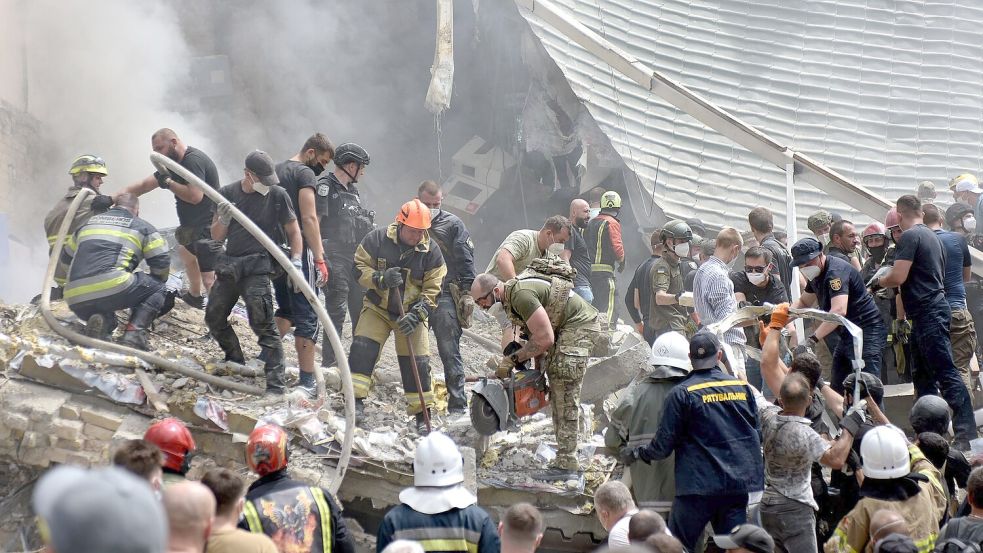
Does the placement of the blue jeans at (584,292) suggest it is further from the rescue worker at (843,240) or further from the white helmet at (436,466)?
the white helmet at (436,466)

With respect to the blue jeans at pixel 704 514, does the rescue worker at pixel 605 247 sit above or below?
above

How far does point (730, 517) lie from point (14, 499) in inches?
185

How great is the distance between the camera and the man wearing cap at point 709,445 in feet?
18.3

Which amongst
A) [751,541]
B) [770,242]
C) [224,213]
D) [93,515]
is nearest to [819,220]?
[770,242]

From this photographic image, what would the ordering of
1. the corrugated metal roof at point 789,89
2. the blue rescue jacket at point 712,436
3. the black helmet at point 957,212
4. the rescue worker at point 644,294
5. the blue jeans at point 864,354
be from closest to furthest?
the blue rescue jacket at point 712,436 < the blue jeans at point 864,354 < the rescue worker at point 644,294 < the black helmet at point 957,212 < the corrugated metal roof at point 789,89

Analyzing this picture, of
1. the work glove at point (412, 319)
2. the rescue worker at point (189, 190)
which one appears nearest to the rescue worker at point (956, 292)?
the work glove at point (412, 319)

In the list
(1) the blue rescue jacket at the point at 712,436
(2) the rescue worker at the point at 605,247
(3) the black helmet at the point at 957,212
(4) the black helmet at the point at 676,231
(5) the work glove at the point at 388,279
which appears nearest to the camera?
(1) the blue rescue jacket at the point at 712,436

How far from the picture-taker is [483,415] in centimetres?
677

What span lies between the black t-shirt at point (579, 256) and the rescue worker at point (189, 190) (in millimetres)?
3482

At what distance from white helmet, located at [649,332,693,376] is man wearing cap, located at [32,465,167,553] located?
420 cm

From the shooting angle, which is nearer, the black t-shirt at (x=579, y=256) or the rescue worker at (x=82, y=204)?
the rescue worker at (x=82, y=204)

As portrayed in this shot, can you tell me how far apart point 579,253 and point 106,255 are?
4.49 meters

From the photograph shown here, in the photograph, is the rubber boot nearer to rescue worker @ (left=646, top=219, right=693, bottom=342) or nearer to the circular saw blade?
the circular saw blade

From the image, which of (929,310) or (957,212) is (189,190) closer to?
(929,310)
